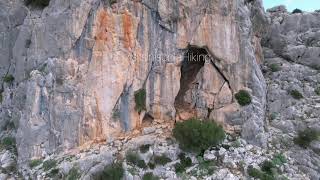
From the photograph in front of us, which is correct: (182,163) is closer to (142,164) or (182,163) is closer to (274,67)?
(142,164)

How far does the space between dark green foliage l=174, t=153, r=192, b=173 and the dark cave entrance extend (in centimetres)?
423

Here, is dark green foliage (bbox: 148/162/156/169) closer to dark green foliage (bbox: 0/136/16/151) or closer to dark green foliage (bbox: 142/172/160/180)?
dark green foliage (bbox: 142/172/160/180)

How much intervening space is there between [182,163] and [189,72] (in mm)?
8483

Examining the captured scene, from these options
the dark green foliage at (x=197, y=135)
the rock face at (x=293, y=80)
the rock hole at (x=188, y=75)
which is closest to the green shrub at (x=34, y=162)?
the dark green foliage at (x=197, y=135)

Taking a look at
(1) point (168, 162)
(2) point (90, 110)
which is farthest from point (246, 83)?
(2) point (90, 110)

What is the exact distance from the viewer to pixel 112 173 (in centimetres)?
2470

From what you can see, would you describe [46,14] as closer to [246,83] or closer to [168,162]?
[168,162]

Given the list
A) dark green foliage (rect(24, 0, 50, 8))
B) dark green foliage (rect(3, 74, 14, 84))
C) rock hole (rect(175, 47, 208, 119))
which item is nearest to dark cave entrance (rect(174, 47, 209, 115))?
rock hole (rect(175, 47, 208, 119))

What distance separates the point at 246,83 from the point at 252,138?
447 centimetres

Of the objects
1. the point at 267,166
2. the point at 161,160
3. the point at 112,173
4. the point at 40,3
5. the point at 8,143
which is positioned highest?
the point at 40,3

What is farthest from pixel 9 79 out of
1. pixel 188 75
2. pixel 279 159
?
pixel 279 159

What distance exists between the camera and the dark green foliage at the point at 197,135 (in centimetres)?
2634

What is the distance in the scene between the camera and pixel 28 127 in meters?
27.6

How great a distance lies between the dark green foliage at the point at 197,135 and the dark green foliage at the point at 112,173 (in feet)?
15.1
